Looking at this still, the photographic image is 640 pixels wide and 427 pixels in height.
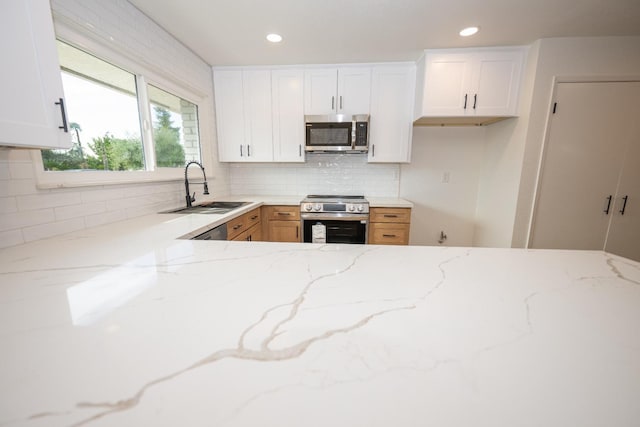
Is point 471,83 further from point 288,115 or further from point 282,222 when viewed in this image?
point 282,222

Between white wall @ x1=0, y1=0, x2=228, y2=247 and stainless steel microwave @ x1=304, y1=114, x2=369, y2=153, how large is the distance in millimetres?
1260

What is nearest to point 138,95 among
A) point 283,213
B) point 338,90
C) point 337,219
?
point 283,213

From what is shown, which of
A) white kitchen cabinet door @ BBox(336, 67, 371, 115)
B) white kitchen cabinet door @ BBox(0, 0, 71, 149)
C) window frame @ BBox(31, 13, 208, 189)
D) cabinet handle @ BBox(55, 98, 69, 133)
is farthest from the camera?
white kitchen cabinet door @ BBox(336, 67, 371, 115)

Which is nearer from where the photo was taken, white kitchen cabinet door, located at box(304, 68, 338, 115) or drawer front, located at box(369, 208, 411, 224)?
drawer front, located at box(369, 208, 411, 224)

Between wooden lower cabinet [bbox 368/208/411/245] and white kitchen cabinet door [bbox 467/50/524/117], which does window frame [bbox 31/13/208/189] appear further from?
white kitchen cabinet door [bbox 467/50/524/117]

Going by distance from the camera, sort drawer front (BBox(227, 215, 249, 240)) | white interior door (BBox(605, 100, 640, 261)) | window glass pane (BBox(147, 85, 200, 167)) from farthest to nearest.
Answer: white interior door (BBox(605, 100, 640, 261)) → window glass pane (BBox(147, 85, 200, 167)) → drawer front (BBox(227, 215, 249, 240))

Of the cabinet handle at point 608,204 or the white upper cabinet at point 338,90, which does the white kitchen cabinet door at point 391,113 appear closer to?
the white upper cabinet at point 338,90

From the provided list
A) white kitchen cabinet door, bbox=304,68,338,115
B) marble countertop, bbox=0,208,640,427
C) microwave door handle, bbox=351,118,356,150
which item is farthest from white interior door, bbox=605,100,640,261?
white kitchen cabinet door, bbox=304,68,338,115

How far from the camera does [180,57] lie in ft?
7.10

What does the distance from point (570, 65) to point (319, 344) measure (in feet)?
10.2

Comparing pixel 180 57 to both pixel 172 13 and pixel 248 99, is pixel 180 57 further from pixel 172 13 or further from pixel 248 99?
pixel 248 99

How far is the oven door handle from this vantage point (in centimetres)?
250

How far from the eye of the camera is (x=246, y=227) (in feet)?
7.30

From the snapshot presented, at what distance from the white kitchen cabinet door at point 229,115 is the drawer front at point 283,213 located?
774mm
